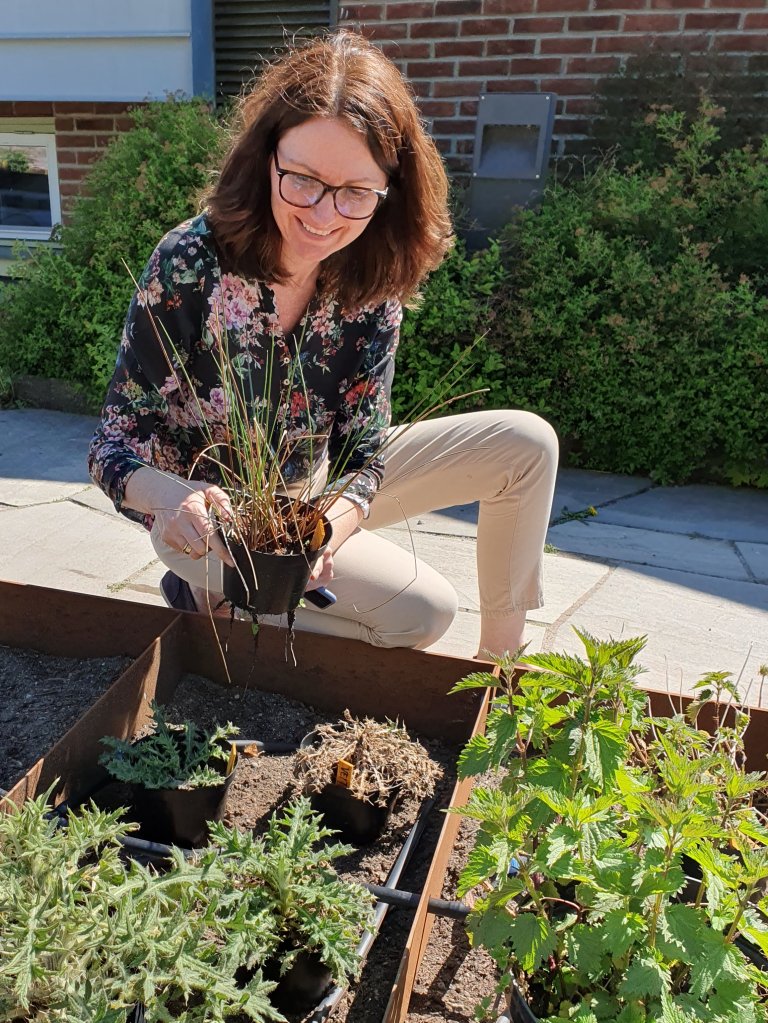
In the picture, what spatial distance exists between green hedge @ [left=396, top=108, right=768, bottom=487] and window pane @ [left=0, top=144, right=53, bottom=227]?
372 cm

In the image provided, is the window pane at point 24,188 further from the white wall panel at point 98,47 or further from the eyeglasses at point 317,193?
the eyeglasses at point 317,193

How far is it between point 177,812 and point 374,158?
1.31 meters

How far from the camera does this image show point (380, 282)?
84.9 inches

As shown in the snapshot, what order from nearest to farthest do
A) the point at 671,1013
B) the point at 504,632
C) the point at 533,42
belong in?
the point at 671,1013 → the point at 504,632 → the point at 533,42

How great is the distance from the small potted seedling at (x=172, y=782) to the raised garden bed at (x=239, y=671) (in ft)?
0.32

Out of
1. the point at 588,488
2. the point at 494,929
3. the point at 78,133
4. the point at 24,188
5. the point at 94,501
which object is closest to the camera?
the point at 494,929

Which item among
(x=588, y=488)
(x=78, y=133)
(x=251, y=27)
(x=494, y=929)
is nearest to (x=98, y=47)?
(x=78, y=133)

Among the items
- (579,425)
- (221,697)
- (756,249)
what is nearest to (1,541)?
(221,697)

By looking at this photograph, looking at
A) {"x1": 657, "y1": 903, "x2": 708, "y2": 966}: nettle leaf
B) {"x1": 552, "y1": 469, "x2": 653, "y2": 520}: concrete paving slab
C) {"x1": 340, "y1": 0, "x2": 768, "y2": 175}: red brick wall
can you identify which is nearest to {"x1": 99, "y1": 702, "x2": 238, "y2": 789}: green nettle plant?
{"x1": 657, "y1": 903, "x2": 708, "y2": 966}: nettle leaf

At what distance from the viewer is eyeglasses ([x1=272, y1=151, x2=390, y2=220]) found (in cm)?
180

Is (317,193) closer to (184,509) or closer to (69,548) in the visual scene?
(184,509)

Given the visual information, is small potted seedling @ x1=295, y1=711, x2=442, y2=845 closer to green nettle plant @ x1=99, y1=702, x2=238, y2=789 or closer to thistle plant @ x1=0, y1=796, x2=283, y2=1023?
green nettle plant @ x1=99, y1=702, x2=238, y2=789

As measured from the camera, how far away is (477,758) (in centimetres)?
123

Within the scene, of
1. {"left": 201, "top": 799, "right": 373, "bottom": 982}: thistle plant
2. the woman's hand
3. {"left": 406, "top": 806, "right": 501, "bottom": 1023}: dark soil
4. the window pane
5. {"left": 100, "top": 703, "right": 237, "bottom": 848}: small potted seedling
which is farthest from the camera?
the window pane
